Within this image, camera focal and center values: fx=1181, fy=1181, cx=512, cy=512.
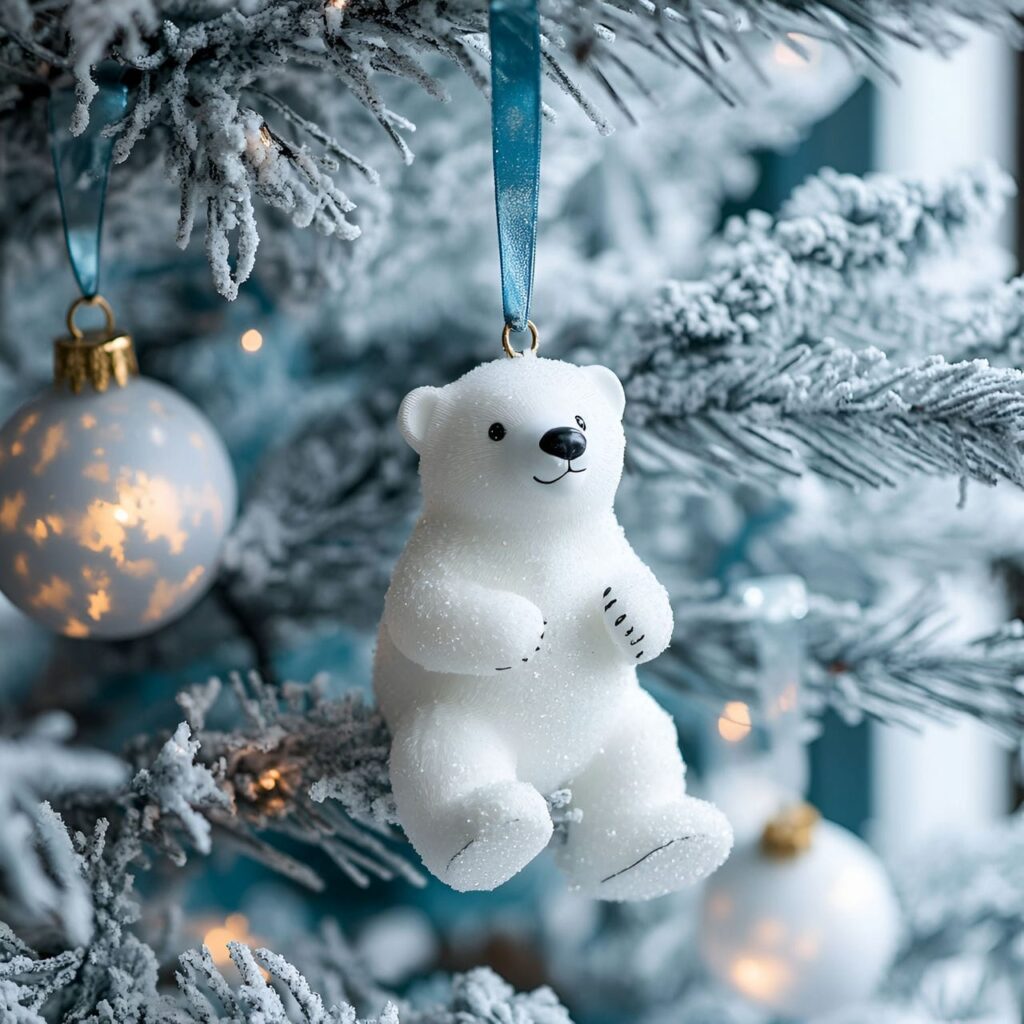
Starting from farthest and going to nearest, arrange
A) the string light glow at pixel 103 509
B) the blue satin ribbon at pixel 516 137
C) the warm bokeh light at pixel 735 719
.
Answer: the warm bokeh light at pixel 735 719, the string light glow at pixel 103 509, the blue satin ribbon at pixel 516 137

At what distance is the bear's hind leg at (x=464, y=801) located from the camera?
413 mm

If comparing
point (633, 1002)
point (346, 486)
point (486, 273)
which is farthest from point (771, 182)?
point (633, 1002)

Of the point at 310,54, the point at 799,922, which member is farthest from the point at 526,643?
the point at 799,922

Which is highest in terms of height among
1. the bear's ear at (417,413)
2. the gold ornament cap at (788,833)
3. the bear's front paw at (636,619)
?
the bear's ear at (417,413)

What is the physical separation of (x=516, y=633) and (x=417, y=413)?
0.31ft

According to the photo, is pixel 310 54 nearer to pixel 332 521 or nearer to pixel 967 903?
pixel 332 521

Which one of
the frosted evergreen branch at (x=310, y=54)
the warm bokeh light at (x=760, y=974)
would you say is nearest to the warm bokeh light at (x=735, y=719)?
the warm bokeh light at (x=760, y=974)

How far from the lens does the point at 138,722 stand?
31.4 inches

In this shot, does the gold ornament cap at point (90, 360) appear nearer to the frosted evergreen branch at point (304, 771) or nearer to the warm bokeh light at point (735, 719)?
the frosted evergreen branch at point (304, 771)

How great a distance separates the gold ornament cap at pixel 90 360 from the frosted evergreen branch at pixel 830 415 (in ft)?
0.77

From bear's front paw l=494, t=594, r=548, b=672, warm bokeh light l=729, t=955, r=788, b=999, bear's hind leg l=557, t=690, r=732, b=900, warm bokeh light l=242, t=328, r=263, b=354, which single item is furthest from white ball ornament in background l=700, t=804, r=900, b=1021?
warm bokeh light l=242, t=328, r=263, b=354

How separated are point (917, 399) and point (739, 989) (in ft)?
1.25

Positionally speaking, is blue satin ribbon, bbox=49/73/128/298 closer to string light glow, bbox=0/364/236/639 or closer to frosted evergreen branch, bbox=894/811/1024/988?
string light glow, bbox=0/364/236/639

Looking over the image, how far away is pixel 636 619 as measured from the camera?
44 centimetres
